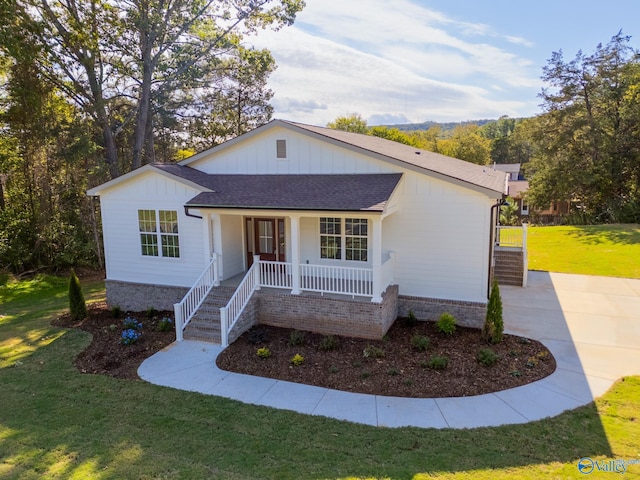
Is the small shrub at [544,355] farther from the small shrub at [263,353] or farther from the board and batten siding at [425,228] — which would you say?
the small shrub at [263,353]

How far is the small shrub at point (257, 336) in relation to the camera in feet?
34.3

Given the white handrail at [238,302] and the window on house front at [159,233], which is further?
the window on house front at [159,233]

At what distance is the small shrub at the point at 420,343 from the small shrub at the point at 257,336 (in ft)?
12.3

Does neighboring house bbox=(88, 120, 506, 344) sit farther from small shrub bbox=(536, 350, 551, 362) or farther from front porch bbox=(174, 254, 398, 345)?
small shrub bbox=(536, 350, 551, 362)

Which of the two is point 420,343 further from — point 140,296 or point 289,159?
point 140,296

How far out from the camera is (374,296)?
10398 mm

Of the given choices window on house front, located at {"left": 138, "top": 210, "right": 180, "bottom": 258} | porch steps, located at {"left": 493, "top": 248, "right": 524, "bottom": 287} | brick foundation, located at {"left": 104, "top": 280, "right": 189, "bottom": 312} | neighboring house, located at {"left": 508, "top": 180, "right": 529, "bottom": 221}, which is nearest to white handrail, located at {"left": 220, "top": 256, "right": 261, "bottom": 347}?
brick foundation, located at {"left": 104, "top": 280, "right": 189, "bottom": 312}

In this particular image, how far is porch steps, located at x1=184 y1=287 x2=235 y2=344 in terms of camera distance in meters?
10.9

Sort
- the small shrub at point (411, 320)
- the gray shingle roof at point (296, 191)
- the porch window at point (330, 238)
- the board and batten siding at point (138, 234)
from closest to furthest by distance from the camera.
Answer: the gray shingle roof at point (296, 191)
the small shrub at point (411, 320)
the porch window at point (330, 238)
the board and batten siding at point (138, 234)

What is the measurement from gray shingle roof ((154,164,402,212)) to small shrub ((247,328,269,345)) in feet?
11.1

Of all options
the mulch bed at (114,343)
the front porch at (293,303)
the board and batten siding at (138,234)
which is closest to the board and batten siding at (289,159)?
the board and batten siding at (138,234)

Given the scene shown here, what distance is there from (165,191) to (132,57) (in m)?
14.2

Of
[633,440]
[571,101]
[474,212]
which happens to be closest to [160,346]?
[474,212]

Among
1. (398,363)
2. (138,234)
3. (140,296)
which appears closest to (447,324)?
(398,363)
